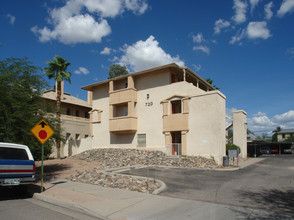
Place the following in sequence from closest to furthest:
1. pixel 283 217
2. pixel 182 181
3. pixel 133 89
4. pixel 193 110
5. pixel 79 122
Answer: pixel 283 217
pixel 182 181
pixel 193 110
pixel 133 89
pixel 79 122

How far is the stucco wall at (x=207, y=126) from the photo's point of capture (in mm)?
20422

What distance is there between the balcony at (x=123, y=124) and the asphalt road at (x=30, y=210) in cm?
1715

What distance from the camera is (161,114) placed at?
976 inches

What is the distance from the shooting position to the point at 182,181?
1202 cm

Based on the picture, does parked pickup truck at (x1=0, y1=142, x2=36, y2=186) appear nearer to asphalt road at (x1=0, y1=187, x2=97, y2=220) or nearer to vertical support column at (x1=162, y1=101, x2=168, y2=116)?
asphalt road at (x1=0, y1=187, x2=97, y2=220)

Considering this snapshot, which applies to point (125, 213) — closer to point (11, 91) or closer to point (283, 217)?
point (283, 217)

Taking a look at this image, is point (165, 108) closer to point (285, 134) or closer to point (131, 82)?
point (131, 82)

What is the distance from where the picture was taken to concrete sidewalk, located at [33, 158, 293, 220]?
6.61 m

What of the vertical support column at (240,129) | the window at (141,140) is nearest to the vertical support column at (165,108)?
the window at (141,140)

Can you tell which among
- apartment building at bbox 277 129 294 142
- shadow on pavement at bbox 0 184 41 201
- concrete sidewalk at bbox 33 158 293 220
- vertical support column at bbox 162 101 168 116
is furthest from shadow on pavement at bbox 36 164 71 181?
apartment building at bbox 277 129 294 142

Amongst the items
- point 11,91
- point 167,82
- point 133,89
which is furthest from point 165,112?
point 11,91

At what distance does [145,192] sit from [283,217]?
15.9ft

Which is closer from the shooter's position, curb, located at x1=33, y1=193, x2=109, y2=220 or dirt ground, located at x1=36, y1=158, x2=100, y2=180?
curb, located at x1=33, y1=193, x2=109, y2=220

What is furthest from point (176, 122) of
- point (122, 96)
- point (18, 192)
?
point (18, 192)
